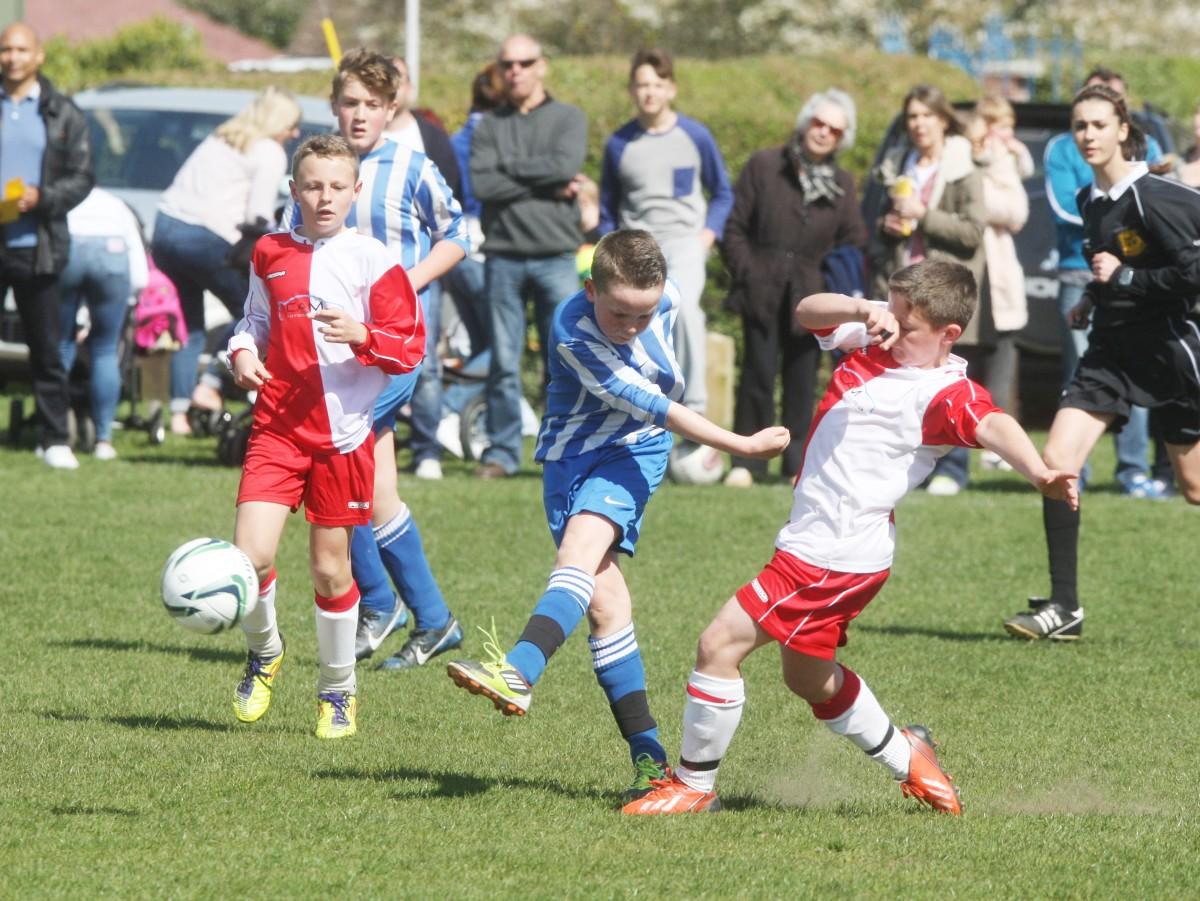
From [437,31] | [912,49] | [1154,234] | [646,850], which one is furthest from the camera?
[437,31]

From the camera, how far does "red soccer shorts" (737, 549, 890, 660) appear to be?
16.7 ft

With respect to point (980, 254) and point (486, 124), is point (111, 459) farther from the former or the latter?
point (980, 254)

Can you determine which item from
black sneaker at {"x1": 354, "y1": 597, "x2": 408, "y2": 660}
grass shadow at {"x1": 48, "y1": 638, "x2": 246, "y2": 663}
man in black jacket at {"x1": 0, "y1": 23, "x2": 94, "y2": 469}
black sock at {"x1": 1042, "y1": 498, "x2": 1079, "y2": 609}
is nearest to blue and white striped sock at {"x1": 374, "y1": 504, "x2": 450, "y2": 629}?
black sneaker at {"x1": 354, "y1": 597, "x2": 408, "y2": 660}

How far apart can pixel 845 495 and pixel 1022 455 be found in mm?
496

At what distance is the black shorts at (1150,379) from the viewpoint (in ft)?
25.8

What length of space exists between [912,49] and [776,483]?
2202 centimetres

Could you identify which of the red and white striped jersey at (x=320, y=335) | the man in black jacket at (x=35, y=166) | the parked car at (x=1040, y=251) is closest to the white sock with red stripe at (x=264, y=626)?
the red and white striped jersey at (x=320, y=335)

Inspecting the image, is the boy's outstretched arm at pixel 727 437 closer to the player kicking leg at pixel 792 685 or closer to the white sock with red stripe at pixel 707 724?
the player kicking leg at pixel 792 685

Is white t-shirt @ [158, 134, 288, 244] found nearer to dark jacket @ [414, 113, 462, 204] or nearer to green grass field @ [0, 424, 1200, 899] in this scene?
dark jacket @ [414, 113, 462, 204]

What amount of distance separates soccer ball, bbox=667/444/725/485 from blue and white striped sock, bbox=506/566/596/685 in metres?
6.40

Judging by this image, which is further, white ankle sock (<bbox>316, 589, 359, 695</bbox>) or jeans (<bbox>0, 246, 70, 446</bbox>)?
jeans (<bbox>0, 246, 70, 446</bbox>)

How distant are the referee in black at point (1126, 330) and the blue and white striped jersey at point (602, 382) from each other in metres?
2.70

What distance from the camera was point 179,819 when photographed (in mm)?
4945

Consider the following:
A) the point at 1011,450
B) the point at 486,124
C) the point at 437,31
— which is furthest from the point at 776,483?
the point at 437,31
